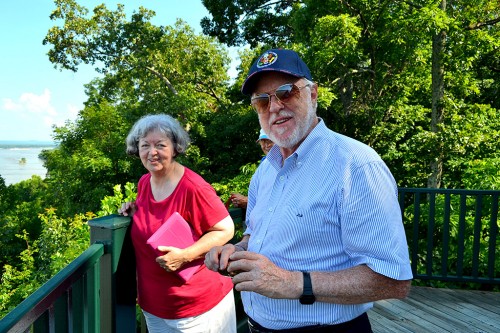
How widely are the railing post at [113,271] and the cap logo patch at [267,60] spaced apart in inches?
40.5

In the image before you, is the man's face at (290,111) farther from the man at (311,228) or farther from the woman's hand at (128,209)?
the woman's hand at (128,209)

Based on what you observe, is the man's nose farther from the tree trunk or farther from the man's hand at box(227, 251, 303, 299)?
the tree trunk

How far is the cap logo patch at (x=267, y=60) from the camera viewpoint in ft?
4.09

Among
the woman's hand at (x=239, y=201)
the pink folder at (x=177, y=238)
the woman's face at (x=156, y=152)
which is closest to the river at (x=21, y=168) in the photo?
the woman's hand at (x=239, y=201)

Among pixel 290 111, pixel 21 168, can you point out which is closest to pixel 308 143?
pixel 290 111

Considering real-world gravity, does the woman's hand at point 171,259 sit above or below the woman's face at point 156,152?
below

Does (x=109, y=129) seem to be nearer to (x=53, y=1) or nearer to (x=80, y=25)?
(x=80, y=25)

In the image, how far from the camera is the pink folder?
1.73 m

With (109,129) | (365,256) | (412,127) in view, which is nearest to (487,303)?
(365,256)

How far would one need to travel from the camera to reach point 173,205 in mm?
1861

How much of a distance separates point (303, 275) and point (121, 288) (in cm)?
127

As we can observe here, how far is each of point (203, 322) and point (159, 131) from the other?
0.91 meters

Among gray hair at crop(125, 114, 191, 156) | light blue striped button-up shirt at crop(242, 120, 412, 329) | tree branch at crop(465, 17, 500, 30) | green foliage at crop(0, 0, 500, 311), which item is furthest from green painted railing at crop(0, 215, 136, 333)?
tree branch at crop(465, 17, 500, 30)

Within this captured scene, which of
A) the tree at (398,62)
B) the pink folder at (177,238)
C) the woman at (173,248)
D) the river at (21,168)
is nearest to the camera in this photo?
the pink folder at (177,238)
